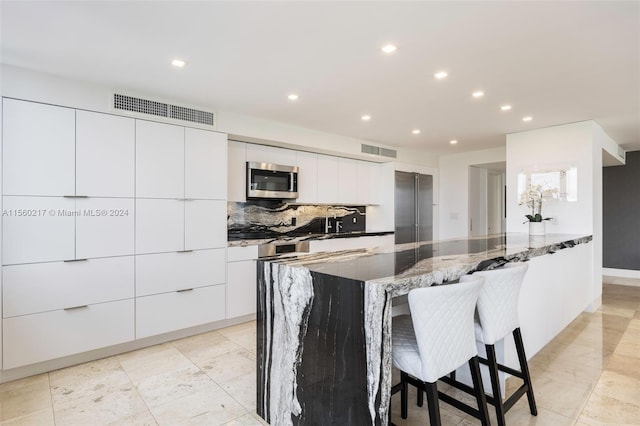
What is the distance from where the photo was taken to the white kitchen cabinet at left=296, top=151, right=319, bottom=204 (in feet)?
15.5

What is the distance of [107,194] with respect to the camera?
298 centimetres

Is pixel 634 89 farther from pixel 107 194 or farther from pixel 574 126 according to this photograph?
pixel 107 194

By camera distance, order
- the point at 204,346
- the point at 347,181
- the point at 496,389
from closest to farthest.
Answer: the point at 496,389 < the point at 204,346 < the point at 347,181

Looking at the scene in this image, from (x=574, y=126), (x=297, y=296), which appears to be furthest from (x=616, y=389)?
(x=574, y=126)

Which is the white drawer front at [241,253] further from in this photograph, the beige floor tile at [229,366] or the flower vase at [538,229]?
the flower vase at [538,229]

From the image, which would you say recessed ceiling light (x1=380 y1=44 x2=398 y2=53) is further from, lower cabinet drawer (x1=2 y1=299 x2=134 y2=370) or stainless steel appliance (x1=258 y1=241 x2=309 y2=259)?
lower cabinet drawer (x1=2 y1=299 x2=134 y2=370)

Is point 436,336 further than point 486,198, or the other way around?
point 486,198

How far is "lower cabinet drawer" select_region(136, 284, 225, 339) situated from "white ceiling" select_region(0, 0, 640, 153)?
191 cm

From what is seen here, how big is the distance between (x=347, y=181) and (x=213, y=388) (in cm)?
354

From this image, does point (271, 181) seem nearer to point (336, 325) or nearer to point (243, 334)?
point (243, 334)

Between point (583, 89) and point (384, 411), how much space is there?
3.25 metres

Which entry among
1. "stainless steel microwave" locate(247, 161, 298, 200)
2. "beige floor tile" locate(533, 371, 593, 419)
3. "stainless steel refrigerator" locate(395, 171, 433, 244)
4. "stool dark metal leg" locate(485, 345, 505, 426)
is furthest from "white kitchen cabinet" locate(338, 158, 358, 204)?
"stool dark metal leg" locate(485, 345, 505, 426)

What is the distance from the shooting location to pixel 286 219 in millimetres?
4887

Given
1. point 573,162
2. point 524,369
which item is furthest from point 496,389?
point 573,162
